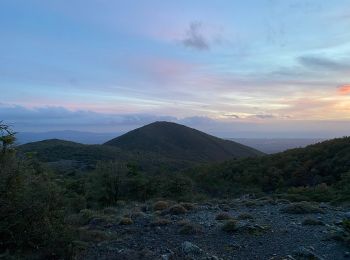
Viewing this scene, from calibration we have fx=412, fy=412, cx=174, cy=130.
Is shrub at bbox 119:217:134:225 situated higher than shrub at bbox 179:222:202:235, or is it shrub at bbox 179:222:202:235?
shrub at bbox 179:222:202:235

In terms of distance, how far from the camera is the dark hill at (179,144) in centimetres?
11923

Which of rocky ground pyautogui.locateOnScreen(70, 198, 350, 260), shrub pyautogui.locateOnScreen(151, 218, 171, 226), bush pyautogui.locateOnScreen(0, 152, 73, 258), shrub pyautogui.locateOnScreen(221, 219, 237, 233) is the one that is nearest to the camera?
bush pyautogui.locateOnScreen(0, 152, 73, 258)

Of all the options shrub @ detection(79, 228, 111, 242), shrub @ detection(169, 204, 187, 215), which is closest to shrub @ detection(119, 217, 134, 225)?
shrub @ detection(79, 228, 111, 242)

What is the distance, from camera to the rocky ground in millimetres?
9633

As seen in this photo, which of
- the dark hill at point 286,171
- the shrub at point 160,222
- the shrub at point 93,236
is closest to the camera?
the shrub at point 93,236

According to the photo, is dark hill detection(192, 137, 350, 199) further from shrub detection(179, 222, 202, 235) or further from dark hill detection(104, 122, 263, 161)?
dark hill detection(104, 122, 263, 161)

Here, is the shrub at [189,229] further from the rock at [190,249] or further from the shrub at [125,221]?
the shrub at [125,221]

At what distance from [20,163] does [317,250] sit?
756cm

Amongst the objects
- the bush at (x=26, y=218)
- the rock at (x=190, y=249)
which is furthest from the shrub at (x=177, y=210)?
the bush at (x=26, y=218)

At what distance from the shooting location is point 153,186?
27.0 meters

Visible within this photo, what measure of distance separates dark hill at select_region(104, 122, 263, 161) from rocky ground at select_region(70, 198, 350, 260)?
97.8 m

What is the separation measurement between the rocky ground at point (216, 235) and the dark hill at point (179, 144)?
321 feet

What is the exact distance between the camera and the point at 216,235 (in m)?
11.5

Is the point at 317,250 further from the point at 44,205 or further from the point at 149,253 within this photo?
the point at 44,205
